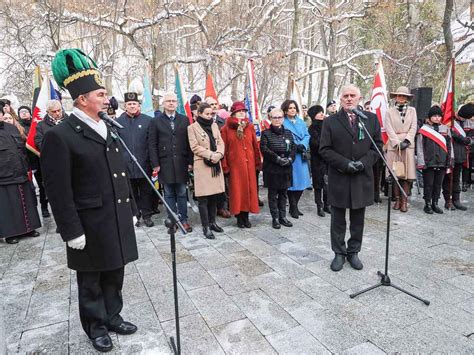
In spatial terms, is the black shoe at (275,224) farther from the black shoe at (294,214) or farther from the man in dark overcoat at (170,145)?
the man in dark overcoat at (170,145)

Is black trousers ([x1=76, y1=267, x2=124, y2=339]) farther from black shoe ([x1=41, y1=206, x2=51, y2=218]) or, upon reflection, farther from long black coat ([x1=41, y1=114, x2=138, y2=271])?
black shoe ([x1=41, y1=206, x2=51, y2=218])

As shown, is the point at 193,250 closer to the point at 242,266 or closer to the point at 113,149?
the point at 242,266

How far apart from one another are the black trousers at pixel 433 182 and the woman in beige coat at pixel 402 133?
0.75ft

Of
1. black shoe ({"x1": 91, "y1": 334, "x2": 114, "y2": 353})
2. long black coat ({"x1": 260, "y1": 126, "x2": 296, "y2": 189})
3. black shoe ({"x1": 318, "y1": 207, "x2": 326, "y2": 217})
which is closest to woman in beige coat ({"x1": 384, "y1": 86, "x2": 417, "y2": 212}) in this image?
black shoe ({"x1": 318, "y1": 207, "x2": 326, "y2": 217})

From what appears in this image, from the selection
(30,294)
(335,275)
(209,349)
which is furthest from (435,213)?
(30,294)

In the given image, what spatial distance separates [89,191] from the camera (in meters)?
2.61

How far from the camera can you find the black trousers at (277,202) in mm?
5703

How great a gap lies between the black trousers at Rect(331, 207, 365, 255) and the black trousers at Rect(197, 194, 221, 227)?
196cm

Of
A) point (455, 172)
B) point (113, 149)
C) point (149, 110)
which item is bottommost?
point (455, 172)

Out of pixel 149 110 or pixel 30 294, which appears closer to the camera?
pixel 30 294

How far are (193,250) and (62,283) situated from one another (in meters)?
1.58

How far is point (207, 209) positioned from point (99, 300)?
110 inches

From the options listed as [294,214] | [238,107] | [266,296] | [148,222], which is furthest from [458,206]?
[148,222]

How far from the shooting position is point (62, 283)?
4.00m
